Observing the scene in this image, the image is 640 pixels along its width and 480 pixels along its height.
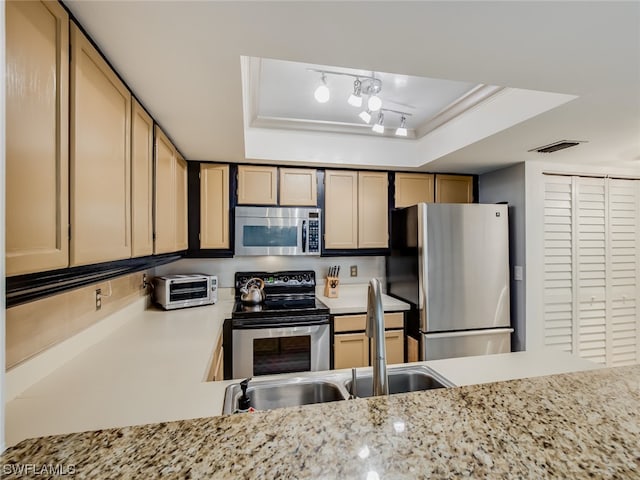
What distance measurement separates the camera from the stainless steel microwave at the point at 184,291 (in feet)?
8.30

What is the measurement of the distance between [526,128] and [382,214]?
56.9 inches

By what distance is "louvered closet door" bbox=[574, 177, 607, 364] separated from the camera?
292cm

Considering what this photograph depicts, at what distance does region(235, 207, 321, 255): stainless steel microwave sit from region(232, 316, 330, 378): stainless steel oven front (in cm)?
68

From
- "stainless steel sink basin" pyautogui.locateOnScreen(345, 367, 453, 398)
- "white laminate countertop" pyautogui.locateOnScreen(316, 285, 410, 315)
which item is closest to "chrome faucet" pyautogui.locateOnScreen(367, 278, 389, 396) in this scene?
"stainless steel sink basin" pyautogui.locateOnScreen(345, 367, 453, 398)

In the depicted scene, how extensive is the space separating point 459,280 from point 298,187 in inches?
66.0

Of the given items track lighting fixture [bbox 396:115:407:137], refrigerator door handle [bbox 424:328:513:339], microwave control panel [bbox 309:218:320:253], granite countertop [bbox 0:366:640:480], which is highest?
track lighting fixture [bbox 396:115:407:137]

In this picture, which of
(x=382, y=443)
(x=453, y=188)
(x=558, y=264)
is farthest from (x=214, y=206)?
(x=558, y=264)

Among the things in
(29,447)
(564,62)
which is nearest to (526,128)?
(564,62)

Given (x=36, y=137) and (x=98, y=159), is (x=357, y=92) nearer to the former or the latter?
(x=98, y=159)

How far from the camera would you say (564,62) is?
4.14 ft

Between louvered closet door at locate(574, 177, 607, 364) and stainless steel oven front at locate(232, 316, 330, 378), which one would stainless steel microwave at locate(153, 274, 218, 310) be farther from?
louvered closet door at locate(574, 177, 607, 364)

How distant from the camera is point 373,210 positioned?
3.14 metres

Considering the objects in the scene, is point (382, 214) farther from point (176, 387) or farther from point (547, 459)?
point (547, 459)

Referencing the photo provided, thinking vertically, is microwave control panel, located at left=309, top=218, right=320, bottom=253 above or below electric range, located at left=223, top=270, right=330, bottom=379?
above
